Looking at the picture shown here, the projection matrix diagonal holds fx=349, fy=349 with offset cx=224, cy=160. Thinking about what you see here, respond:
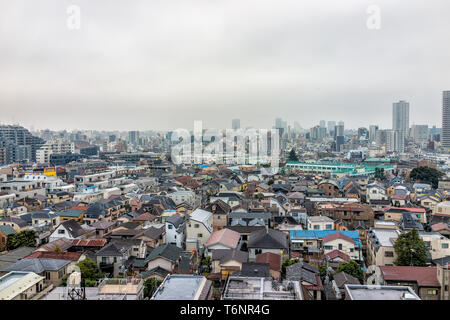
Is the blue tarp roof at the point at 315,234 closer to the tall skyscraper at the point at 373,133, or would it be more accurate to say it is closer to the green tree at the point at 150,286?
the green tree at the point at 150,286

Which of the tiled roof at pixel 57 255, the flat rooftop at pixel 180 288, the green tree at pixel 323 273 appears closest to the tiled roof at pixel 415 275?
the green tree at pixel 323 273

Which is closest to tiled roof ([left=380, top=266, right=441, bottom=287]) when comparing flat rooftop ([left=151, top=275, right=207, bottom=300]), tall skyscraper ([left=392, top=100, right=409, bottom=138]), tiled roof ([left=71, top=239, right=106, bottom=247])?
flat rooftop ([left=151, top=275, right=207, bottom=300])

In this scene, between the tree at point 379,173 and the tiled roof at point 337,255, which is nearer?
the tiled roof at point 337,255

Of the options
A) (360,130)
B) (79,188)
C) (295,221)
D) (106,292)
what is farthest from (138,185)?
(360,130)

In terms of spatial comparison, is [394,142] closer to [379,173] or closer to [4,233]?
[379,173]

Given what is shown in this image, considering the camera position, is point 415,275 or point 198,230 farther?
point 198,230

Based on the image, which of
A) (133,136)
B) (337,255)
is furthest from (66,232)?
(133,136)

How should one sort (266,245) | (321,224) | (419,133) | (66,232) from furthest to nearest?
(419,133)
(321,224)
(66,232)
(266,245)
